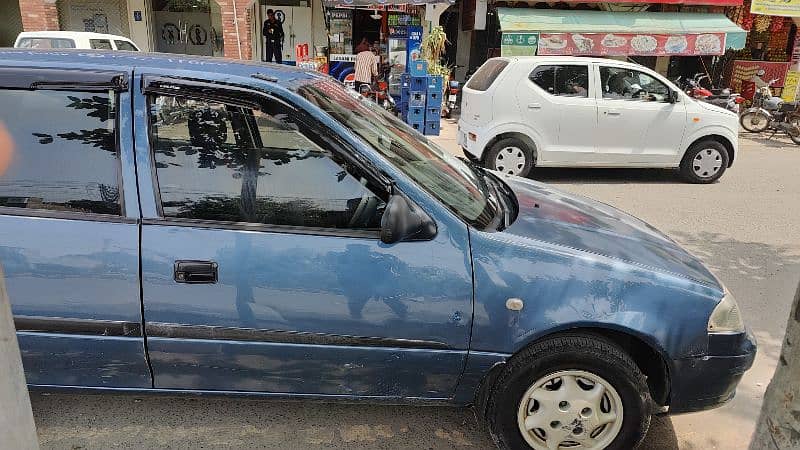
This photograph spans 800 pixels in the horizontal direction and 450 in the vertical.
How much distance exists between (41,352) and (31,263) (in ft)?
1.30

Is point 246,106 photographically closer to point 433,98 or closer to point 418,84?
point 418,84

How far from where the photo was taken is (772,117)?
12.1 metres

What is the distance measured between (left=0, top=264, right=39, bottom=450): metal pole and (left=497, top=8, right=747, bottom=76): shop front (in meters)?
13.1

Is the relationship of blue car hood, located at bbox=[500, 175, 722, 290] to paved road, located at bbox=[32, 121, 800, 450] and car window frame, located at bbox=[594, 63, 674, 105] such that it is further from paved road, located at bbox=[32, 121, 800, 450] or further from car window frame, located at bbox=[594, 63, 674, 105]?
car window frame, located at bbox=[594, 63, 674, 105]

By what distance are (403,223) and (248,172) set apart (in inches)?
28.6

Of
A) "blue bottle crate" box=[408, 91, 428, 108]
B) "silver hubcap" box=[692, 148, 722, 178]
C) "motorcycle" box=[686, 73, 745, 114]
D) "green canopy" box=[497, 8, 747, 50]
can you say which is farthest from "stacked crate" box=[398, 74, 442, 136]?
"motorcycle" box=[686, 73, 745, 114]

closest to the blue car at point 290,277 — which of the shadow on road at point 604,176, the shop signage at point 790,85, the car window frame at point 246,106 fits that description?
the car window frame at point 246,106

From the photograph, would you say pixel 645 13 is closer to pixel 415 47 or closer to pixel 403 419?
pixel 415 47

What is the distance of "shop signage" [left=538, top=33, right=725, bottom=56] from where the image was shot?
1349 centimetres

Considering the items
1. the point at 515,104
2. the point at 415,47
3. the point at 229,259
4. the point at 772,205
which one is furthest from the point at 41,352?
the point at 415,47

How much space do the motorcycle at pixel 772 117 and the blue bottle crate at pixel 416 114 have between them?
24.6 ft

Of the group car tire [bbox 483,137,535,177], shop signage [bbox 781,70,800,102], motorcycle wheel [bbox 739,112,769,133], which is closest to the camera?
car tire [bbox 483,137,535,177]

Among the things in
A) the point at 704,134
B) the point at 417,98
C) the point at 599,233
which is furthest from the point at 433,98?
the point at 599,233

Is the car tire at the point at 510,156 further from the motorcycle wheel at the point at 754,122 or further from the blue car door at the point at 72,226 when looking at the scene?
the motorcycle wheel at the point at 754,122
